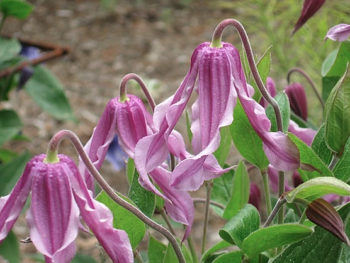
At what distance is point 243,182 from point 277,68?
148cm

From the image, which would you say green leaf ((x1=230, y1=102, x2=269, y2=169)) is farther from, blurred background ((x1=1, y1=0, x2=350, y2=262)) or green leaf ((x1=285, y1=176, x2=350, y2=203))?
blurred background ((x1=1, y1=0, x2=350, y2=262))

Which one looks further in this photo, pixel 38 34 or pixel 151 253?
pixel 38 34

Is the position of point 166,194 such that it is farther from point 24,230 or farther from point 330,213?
point 24,230

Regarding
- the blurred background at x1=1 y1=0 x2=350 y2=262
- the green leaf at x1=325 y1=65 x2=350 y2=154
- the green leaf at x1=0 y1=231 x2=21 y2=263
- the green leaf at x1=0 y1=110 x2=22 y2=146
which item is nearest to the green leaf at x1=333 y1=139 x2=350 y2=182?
the green leaf at x1=325 y1=65 x2=350 y2=154

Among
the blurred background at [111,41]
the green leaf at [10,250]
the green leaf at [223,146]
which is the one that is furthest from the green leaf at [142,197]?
the blurred background at [111,41]

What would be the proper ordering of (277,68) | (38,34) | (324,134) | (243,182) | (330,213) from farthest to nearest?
(38,34)
(277,68)
(243,182)
(324,134)
(330,213)

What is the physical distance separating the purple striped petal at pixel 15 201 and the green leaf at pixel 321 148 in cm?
27

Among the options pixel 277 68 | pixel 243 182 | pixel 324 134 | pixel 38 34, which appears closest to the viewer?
pixel 324 134

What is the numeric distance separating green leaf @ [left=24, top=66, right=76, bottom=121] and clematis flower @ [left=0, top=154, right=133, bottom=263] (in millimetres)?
1148

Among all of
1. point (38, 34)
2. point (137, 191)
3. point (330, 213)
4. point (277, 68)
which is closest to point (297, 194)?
point (330, 213)

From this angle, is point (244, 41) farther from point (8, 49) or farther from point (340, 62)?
point (8, 49)

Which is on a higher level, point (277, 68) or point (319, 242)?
point (319, 242)

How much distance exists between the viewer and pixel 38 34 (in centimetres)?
365

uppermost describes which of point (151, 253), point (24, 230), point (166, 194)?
point (166, 194)
